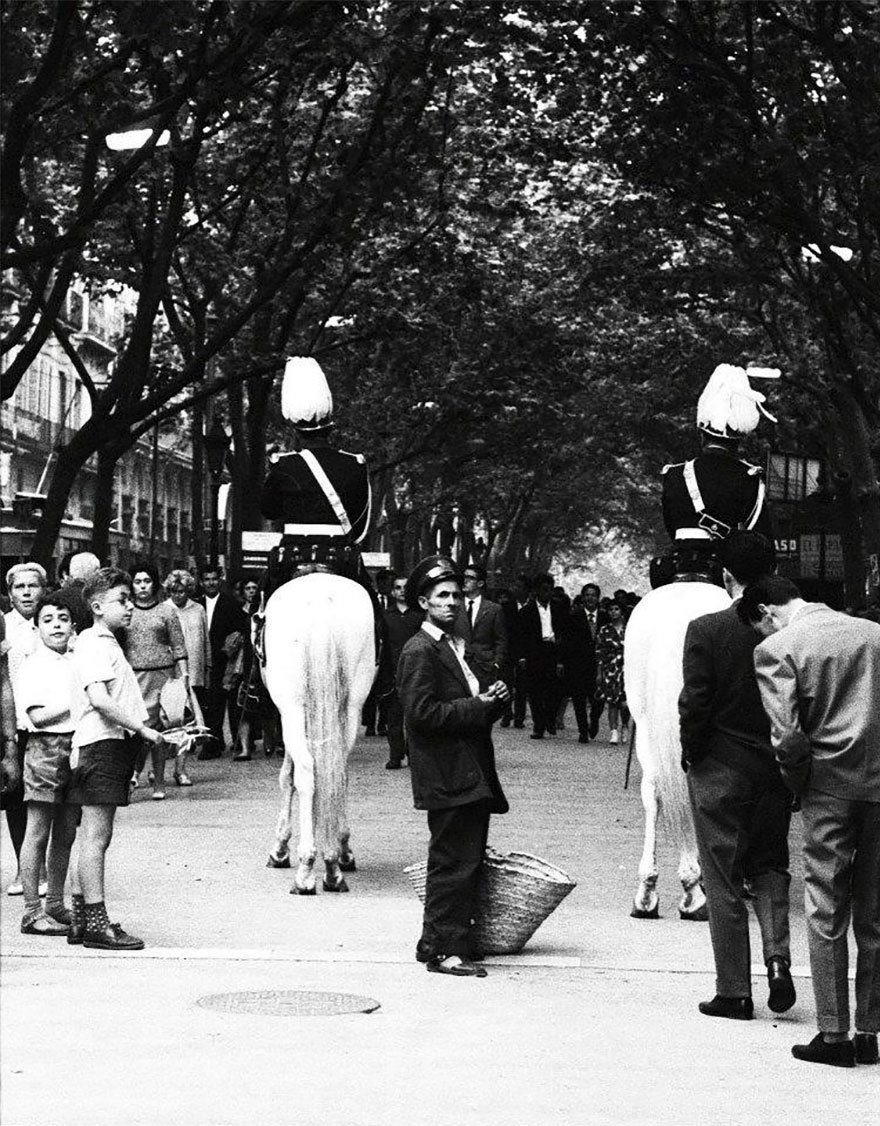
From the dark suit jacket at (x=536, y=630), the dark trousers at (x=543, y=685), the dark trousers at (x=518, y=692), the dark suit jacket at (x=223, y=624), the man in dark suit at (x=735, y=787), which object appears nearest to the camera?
the man in dark suit at (x=735, y=787)

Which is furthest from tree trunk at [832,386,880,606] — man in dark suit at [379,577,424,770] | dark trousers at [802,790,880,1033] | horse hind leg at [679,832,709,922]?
dark trousers at [802,790,880,1033]

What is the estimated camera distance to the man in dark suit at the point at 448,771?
31.0ft

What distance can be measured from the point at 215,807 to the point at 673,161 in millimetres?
8410

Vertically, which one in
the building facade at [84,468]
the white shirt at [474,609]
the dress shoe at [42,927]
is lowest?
the dress shoe at [42,927]

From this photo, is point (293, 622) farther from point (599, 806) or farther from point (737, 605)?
point (599, 806)

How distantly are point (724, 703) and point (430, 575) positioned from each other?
1.63 metres

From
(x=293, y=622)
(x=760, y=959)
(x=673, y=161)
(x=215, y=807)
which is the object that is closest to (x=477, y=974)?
(x=760, y=959)

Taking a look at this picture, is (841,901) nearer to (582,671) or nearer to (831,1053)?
(831,1053)

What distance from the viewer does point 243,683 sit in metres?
21.5

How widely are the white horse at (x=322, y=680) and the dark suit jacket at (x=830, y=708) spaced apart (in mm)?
4338

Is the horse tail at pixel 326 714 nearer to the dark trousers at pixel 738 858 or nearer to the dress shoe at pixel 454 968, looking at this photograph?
the dress shoe at pixel 454 968

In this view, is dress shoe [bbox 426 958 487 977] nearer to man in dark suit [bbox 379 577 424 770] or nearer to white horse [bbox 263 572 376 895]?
white horse [bbox 263 572 376 895]

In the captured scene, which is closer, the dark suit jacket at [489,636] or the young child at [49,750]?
the young child at [49,750]

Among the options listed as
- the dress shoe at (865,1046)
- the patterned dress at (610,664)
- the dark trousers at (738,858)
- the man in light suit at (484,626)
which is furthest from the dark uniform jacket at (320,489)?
the patterned dress at (610,664)
